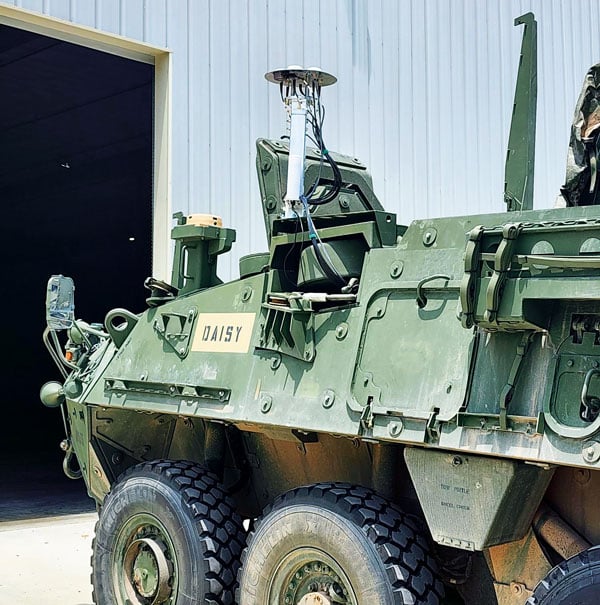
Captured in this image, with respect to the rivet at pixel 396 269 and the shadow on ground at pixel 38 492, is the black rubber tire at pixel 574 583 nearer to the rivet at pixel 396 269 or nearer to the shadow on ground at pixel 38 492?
the rivet at pixel 396 269

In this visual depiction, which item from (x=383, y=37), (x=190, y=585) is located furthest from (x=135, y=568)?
(x=383, y=37)

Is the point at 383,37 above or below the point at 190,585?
above

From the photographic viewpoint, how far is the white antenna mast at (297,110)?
4.63 meters

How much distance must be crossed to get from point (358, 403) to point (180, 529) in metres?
1.33

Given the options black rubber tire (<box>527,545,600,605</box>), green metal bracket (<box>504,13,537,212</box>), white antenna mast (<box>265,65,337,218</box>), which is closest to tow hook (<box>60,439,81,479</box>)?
white antenna mast (<box>265,65,337,218</box>)

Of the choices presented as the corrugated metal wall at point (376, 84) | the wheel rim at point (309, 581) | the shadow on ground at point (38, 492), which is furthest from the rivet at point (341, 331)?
the shadow on ground at point (38, 492)

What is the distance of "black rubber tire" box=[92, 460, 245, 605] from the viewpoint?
4.71 metres

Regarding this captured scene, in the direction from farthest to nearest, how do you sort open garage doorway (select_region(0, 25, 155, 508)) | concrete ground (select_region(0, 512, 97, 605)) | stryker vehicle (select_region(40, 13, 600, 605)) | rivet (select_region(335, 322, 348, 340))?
open garage doorway (select_region(0, 25, 155, 508)), concrete ground (select_region(0, 512, 97, 605)), rivet (select_region(335, 322, 348, 340)), stryker vehicle (select_region(40, 13, 600, 605))

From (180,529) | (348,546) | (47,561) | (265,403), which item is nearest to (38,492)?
(47,561)

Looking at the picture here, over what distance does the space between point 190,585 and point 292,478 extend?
0.80 meters

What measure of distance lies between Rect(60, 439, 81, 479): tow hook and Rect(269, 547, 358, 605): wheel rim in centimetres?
226

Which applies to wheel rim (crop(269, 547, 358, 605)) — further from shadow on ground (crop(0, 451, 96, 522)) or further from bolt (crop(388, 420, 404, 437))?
shadow on ground (crop(0, 451, 96, 522))

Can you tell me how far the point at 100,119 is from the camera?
44.8 feet

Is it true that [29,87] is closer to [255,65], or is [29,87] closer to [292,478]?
[255,65]
